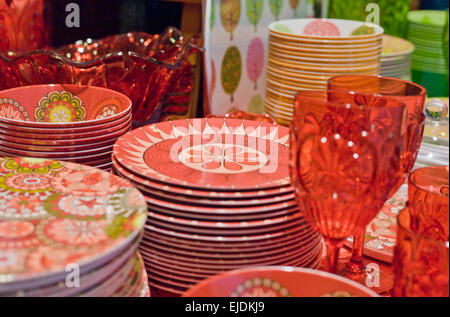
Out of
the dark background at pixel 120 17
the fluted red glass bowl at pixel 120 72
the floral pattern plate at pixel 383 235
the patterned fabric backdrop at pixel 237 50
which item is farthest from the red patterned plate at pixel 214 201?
the dark background at pixel 120 17

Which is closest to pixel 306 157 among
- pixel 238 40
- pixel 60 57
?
pixel 60 57

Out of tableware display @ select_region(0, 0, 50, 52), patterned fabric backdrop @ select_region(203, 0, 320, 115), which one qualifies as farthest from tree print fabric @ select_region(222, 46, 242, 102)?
tableware display @ select_region(0, 0, 50, 52)

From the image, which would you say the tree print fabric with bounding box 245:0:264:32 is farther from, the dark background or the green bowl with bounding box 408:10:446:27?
the green bowl with bounding box 408:10:446:27

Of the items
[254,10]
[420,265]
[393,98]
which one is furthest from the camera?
[254,10]

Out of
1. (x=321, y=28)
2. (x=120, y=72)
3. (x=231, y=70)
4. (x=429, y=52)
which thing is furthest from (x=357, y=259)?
(x=429, y=52)

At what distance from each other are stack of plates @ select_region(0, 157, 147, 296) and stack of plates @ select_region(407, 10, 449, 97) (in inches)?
79.1

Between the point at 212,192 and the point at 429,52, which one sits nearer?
the point at 212,192

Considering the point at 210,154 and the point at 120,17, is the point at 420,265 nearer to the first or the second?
the point at 210,154

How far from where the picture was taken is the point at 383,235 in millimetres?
921

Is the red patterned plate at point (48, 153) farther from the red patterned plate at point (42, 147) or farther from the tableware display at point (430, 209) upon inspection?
the tableware display at point (430, 209)

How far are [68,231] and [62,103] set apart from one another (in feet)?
1.59

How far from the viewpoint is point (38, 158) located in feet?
2.66

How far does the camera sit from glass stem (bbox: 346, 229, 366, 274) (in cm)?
85

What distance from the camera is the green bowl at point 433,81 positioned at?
2391mm
